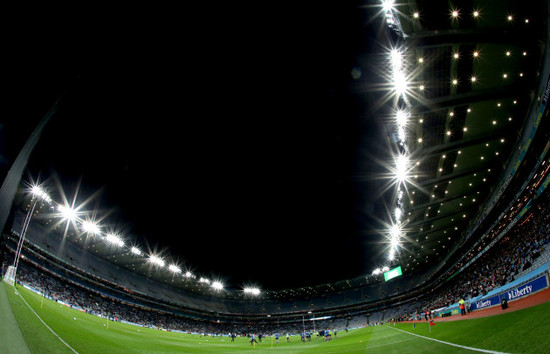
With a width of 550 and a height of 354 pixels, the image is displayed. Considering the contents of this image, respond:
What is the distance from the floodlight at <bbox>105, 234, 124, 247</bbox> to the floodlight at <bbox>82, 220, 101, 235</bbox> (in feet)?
6.31

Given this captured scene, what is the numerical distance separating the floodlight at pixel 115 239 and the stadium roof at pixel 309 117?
3.65 metres

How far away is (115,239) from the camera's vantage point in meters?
40.1

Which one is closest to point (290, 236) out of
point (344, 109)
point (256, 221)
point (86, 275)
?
point (256, 221)

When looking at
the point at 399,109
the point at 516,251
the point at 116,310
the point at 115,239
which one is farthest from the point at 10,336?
the point at 116,310

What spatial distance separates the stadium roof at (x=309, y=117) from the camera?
16906mm

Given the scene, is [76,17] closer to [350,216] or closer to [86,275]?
[350,216]

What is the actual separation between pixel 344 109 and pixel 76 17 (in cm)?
2112

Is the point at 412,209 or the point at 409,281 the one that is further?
the point at 409,281

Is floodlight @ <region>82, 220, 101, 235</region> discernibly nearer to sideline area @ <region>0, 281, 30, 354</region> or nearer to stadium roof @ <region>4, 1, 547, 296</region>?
stadium roof @ <region>4, 1, 547, 296</region>

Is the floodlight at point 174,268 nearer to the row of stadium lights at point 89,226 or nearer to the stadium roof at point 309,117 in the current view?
the row of stadium lights at point 89,226

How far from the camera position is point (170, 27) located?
615 inches

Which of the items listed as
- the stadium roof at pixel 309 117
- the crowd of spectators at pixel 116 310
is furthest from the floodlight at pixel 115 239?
the crowd of spectators at pixel 116 310

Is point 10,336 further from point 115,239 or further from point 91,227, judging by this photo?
point 115,239

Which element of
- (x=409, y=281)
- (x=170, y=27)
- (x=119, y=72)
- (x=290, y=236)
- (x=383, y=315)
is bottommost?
(x=383, y=315)
